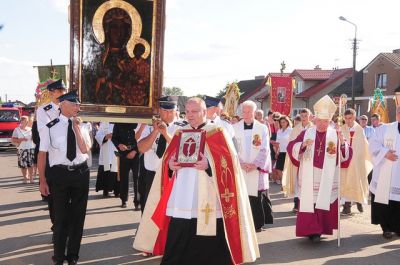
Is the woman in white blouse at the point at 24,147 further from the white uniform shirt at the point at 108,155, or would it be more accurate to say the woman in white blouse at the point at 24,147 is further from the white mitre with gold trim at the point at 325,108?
the white mitre with gold trim at the point at 325,108

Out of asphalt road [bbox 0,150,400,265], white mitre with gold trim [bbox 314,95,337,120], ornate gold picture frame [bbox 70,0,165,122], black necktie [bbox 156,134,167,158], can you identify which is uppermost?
ornate gold picture frame [bbox 70,0,165,122]

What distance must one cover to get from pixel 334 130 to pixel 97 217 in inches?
176

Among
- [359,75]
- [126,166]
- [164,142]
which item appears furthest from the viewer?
[359,75]

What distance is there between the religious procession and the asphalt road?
0.09 feet

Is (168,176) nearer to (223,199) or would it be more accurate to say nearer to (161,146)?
(223,199)

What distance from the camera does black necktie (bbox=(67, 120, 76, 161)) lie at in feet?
19.1

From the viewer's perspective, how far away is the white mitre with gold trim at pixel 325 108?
25.3 ft

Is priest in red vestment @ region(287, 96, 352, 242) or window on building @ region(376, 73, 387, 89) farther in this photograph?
window on building @ region(376, 73, 387, 89)

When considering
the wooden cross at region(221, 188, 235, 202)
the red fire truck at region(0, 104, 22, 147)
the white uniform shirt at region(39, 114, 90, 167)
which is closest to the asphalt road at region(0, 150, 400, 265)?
the white uniform shirt at region(39, 114, 90, 167)

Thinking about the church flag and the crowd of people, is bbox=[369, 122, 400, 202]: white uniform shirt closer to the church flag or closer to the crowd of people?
the crowd of people

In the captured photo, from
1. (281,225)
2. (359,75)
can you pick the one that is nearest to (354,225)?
(281,225)

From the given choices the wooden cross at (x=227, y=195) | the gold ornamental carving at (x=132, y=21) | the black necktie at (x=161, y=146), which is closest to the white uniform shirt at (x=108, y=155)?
the black necktie at (x=161, y=146)

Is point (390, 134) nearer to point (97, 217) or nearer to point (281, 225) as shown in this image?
point (281, 225)

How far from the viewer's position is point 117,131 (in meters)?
7.33
